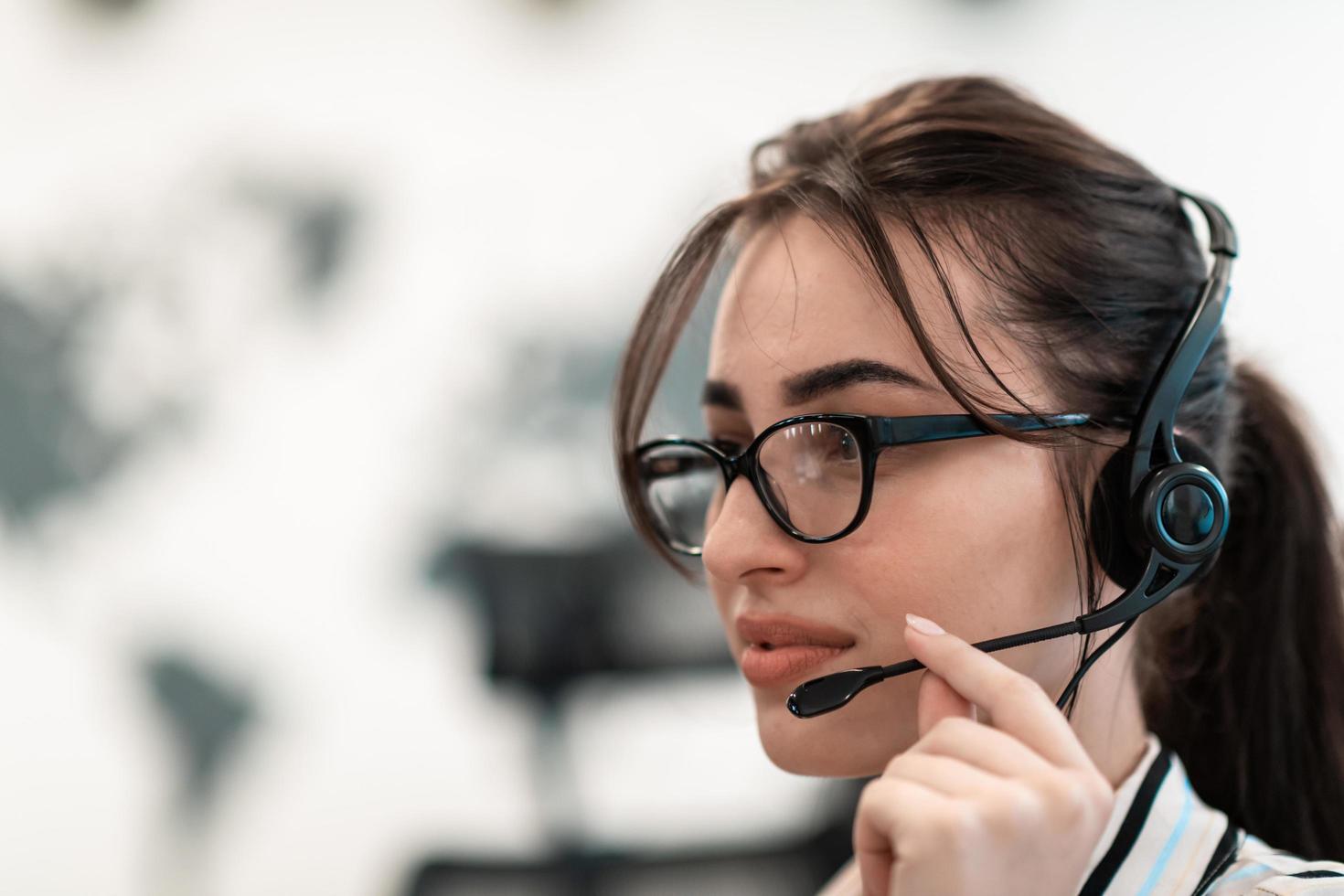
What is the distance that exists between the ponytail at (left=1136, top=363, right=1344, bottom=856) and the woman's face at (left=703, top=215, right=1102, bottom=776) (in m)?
0.26

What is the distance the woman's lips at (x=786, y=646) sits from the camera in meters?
0.76

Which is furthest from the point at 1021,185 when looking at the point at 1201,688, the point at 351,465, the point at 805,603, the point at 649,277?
the point at 351,465

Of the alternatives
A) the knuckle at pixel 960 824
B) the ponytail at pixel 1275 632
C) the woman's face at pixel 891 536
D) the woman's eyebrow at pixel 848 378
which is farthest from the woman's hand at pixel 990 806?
the ponytail at pixel 1275 632

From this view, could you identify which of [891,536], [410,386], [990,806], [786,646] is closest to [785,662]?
[786,646]

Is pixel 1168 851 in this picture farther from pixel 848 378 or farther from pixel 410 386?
pixel 410 386

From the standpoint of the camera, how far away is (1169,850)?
30.6 inches

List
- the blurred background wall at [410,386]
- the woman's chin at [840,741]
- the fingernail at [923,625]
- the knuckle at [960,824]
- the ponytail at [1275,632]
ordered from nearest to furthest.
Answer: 1. the knuckle at [960,824]
2. the fingernail at [923,625]
3. the woman's chin at [840,741]
4. the ponytail at [1275,632]
5. the blurred background wall at [410,386]

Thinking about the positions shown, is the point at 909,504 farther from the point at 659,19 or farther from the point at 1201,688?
the point at 659,19

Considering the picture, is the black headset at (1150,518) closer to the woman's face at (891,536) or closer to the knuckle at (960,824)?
the woman's face at (891,536)

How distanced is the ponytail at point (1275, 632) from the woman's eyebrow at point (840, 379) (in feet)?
1.23

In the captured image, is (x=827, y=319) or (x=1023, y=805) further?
(x=827, y=319)

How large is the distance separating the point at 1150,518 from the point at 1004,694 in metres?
0.19

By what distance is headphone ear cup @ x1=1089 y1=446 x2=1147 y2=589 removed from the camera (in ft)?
2.41

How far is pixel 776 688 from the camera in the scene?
0.79m
